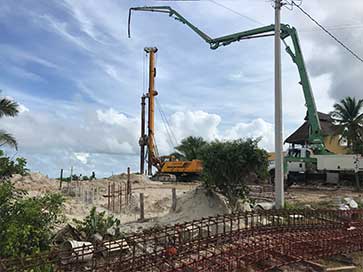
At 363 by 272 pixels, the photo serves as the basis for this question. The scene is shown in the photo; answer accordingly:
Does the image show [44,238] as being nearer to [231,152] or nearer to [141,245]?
[141,245]

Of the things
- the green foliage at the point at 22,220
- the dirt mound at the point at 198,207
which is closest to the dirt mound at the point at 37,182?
the dirt mound at the point at 198,207

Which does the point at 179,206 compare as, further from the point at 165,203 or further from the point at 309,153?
the point at 309,153

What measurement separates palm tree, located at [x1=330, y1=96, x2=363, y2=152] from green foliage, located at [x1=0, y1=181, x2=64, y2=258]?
26273 millimetres

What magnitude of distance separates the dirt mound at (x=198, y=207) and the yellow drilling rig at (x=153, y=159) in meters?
19.5

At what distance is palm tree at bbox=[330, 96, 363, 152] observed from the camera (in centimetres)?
2811

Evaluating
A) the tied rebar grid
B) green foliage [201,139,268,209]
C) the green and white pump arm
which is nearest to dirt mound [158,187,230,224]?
green foliage [201,139,268,209]

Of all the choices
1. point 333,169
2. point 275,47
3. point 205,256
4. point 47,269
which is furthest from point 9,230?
point 333,169

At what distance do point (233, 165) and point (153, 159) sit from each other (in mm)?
24078

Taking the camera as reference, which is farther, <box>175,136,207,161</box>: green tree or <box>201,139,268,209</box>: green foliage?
<box>175,136,207,161</box>: green tree

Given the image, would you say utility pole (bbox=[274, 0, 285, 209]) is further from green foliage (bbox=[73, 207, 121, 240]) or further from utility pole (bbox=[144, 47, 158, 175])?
utility pole (bbox=[144, 47, 158, 175])

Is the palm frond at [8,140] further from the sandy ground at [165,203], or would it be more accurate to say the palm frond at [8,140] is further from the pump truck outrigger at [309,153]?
the pump truck outrigger at [309,153]

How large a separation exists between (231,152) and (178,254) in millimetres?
6830

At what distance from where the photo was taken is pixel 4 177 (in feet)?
21.0

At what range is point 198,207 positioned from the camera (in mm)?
12797
